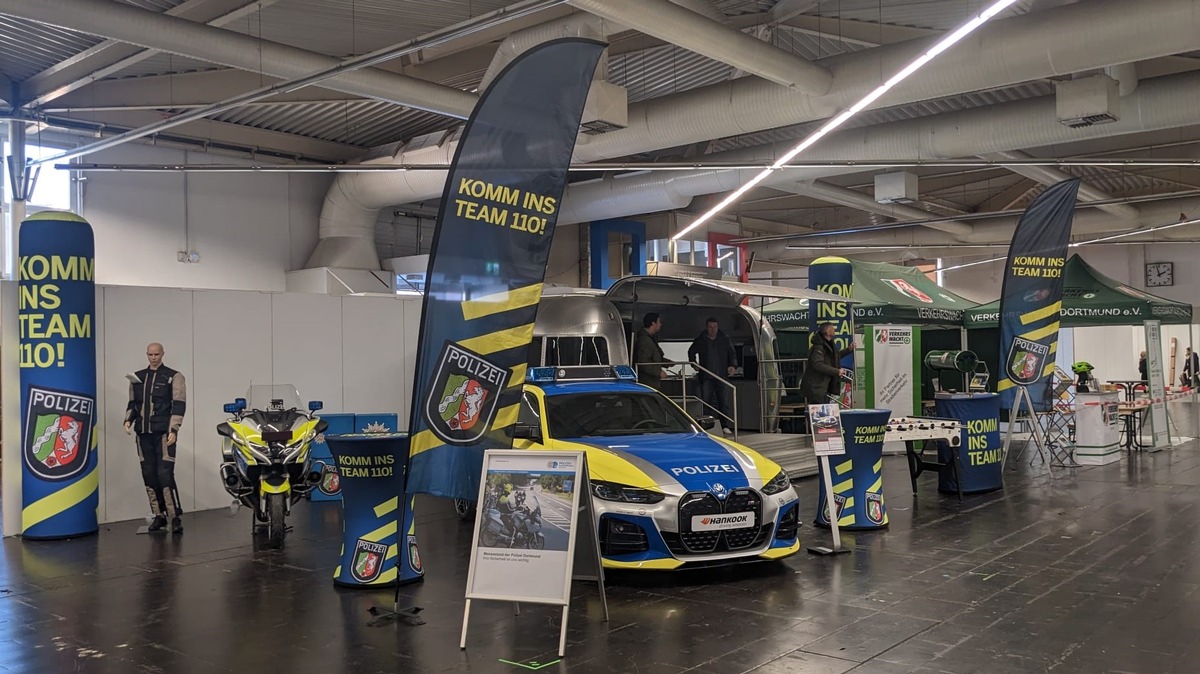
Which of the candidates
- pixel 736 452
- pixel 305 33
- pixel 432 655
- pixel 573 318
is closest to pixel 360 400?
pixel 573 318

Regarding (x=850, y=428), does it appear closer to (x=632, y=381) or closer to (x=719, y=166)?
(x=632, y=381)

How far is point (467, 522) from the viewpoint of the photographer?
900 cm

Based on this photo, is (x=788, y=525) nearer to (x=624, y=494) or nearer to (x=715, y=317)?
(x=624, y=494)

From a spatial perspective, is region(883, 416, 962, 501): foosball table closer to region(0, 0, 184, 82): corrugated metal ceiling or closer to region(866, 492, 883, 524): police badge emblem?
region(866, 492, 883, 524): police badge emblem

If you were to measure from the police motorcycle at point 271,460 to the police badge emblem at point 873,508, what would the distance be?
4.71 metres

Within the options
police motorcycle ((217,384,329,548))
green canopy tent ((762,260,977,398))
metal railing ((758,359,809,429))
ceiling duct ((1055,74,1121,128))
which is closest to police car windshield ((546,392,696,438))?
police motorcycle ((217,384,329,548))

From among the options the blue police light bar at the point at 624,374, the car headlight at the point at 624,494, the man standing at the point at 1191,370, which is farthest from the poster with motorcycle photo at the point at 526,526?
the man standing at the point at 1191,370

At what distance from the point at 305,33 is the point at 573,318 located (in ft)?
14.8

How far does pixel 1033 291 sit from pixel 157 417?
952 centimetres

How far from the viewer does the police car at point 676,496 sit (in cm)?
631

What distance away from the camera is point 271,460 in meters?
8.05

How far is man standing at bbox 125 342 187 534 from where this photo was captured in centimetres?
870

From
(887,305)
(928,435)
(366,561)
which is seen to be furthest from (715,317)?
(366,561)

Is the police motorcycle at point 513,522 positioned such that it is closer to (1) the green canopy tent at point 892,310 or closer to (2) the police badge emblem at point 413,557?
(2) the police badge emblem at point 413,557
